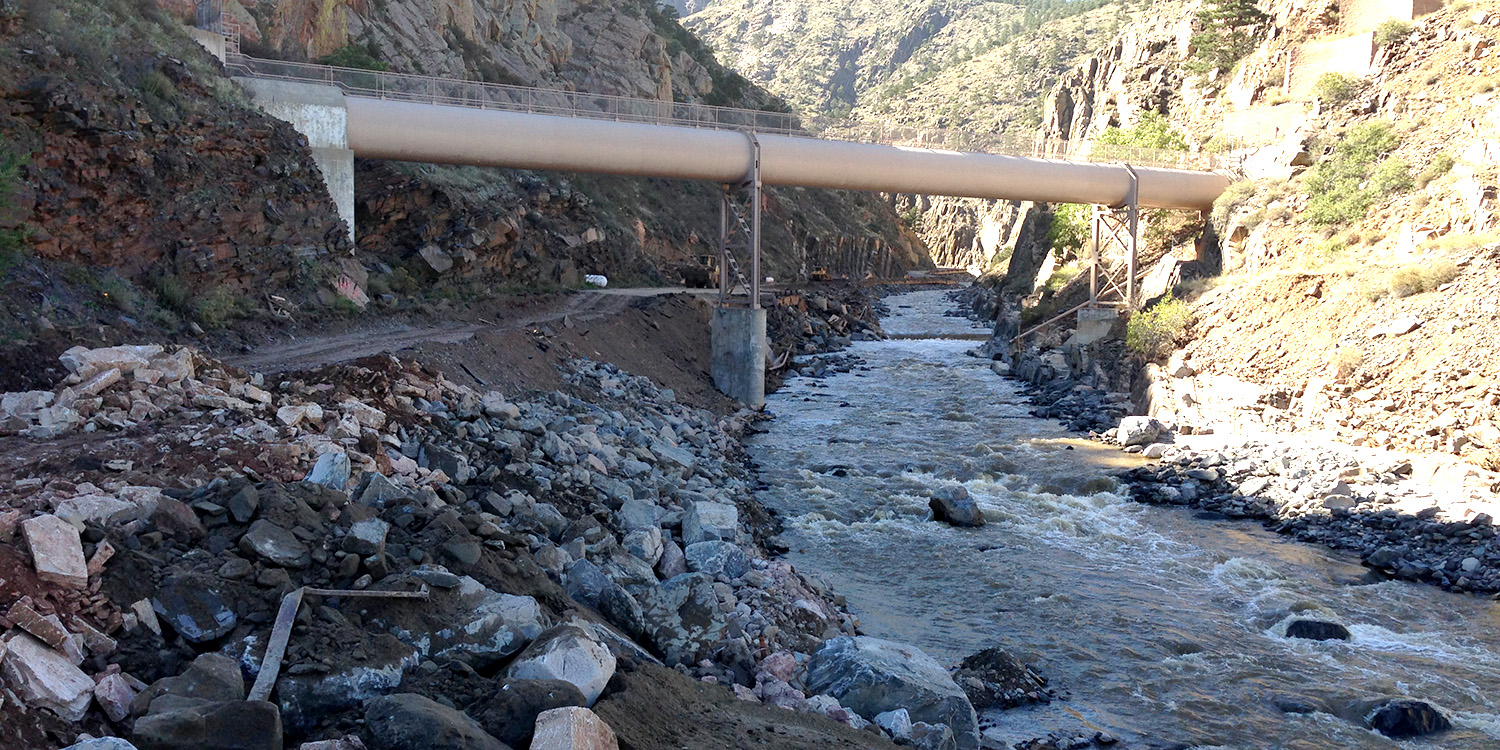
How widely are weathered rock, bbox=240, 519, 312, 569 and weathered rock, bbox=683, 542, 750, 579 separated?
5.46 metres

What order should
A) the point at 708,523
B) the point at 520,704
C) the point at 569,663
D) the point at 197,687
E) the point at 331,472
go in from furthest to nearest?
the point at 708,523
the point at 331,472
the point at 569,663
the point at 520,704
the point at 197,687

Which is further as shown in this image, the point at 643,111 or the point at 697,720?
the point at 643,111

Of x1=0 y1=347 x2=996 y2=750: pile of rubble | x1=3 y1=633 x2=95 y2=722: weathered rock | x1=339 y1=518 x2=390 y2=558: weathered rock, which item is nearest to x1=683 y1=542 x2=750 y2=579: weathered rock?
x1=0 y1=347 x2=996 y2=750: pile of rubble

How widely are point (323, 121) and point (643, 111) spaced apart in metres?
9.19

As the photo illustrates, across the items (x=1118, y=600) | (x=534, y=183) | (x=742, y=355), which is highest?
(x=534, y=183)

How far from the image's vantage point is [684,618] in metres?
11.6

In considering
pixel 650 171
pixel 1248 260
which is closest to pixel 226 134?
pixel 650 171

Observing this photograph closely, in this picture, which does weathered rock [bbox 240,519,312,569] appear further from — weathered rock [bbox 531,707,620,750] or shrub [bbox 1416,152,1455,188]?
shrub [bbox 1416,152,1455,188]

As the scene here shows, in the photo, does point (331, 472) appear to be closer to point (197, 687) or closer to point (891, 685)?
point (197, 687)


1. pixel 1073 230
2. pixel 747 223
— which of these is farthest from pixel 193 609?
pixel 1073 230

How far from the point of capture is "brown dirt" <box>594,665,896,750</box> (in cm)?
799

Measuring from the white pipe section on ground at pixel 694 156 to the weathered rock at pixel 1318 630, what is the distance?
21.3m

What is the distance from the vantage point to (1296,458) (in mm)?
21578

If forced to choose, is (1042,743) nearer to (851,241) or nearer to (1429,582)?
(1429,582)
